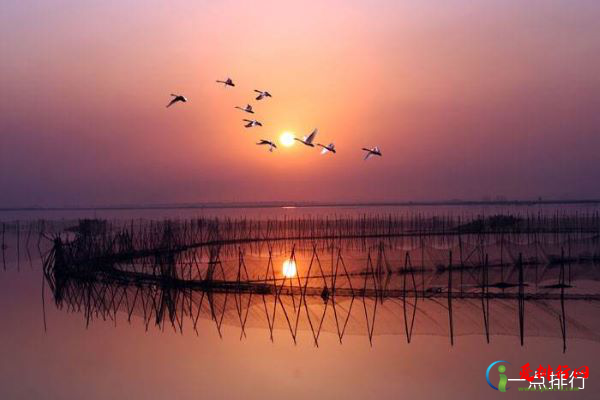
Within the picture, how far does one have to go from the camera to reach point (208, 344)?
8.20 metres

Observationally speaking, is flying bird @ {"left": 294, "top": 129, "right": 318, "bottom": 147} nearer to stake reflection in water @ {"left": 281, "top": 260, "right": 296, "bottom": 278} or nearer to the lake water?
the lake water

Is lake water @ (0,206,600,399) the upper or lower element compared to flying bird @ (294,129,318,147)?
lower

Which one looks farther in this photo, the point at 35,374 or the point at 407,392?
the point at 35,374

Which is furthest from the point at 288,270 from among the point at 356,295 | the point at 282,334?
the point at 282,334

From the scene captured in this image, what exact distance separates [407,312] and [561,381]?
10.5 feet

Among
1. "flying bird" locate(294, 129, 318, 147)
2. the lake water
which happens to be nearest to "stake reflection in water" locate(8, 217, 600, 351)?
the lake water

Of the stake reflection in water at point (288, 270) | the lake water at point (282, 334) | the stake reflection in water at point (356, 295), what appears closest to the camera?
the lake water at point (282, 334)

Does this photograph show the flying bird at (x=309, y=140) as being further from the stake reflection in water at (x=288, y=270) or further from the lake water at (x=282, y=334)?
the stake reflection in water at (x=288, y=270)

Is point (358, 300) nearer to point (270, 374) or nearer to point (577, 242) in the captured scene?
point (270, 374)

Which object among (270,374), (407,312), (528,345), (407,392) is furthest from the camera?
(407,312)

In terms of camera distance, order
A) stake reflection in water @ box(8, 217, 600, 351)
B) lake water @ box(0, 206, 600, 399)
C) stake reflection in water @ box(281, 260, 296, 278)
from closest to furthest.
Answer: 1. lake water @ box(0, 206, 600, 399)
2. stake reflection in water @ box(8, 217, 600, 351)
3. stake reflection in water @ box(281, 260, 296, 278)

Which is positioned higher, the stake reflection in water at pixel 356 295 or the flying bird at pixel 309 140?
the flying bird at pixel 309 140

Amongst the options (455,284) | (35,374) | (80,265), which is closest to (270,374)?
(35,374)

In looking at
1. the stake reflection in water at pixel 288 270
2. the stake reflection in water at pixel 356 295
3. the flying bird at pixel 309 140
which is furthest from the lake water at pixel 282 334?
the flying bird at pixel 309 140
